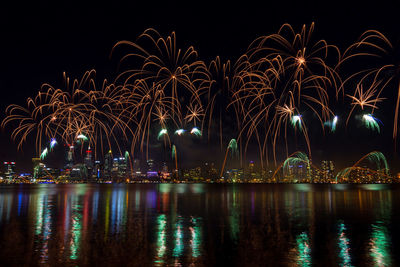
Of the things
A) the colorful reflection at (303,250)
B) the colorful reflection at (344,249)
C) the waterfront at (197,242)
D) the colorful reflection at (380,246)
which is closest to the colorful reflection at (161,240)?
the waterfront at (197,242)

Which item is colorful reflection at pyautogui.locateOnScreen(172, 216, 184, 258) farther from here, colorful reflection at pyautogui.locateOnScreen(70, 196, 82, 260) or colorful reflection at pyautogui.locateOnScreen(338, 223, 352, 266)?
colorful reflection at pyautogui.locateOnScreen(338, 223, 352, 266)

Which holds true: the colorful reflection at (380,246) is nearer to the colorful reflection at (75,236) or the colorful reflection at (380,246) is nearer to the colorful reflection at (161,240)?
the colorful reflection at (161,240)

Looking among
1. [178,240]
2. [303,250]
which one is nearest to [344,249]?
[303,250]

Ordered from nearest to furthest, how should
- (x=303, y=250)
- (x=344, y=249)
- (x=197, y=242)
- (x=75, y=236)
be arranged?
1. (x=303, y=250)
2. (x=344, y=249)
3. (x=197, y=242)
4. (x=75, y=236)

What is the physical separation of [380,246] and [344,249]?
6.06 feet

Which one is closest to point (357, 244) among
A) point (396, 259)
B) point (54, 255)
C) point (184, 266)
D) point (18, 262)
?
point (396, 259)

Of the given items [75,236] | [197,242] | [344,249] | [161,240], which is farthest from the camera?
[75,236]

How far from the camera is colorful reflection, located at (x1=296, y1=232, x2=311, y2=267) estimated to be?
40.3ft

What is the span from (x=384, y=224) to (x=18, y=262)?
64.8ft

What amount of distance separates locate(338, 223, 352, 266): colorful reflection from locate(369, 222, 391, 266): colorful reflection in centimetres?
80

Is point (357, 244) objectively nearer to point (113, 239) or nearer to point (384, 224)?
point (384, 224)

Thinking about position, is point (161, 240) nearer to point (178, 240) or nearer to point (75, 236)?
point (178, 240)

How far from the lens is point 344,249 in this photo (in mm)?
14555

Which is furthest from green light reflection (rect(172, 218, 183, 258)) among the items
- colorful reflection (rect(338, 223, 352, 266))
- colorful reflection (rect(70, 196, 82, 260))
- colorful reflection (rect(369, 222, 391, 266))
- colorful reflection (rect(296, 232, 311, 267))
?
colorful reflection (rect(369, 222, 391, 266))
